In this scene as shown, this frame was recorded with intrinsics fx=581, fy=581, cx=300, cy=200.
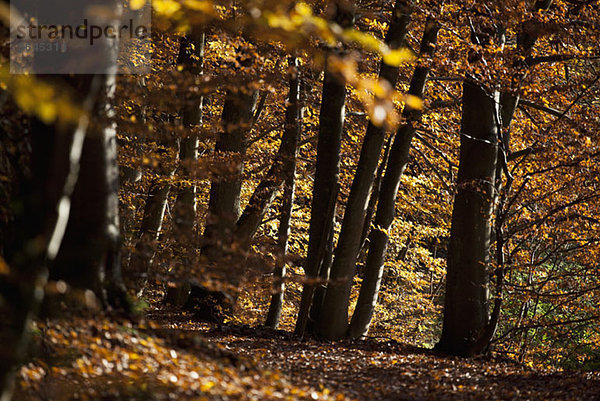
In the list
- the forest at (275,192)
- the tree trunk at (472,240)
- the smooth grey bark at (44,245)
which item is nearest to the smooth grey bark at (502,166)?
the forest at (275,192)

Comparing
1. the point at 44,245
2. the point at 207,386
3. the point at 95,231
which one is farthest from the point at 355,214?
the point at 44,245

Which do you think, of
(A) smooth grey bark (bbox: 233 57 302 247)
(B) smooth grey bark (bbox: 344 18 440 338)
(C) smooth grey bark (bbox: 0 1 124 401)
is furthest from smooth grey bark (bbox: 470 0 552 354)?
(C) smooth grey bark (bbox: 0 1 124 401)

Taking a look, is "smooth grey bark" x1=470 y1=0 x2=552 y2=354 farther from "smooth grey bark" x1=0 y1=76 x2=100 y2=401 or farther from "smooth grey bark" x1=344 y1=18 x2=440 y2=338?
"smooth grey bark" x1=0 y1=76 x2=100 y2=401

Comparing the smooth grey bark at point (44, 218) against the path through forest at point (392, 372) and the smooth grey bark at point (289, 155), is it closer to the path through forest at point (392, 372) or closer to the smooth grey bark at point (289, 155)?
the path through forest at point (392, 372)

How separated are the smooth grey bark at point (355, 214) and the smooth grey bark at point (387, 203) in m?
0.54

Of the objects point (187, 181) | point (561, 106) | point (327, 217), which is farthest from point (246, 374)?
point (561, 106)

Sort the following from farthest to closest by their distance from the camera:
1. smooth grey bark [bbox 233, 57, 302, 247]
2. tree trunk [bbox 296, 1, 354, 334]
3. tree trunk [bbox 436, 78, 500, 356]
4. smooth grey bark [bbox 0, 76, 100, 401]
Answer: smooth grey bark [bbox 233, 57, 302, 247] → tree trunk [bbox 296, 1, 354, 334] → tree trunk [bbox 436, 78, 500, 356] → smooth grey bark [bbox 0, 76, 100, 401]

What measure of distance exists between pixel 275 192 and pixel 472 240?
463 centimetres

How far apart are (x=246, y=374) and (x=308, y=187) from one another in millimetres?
12257

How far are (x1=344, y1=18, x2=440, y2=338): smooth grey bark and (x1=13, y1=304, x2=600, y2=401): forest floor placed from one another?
285cm

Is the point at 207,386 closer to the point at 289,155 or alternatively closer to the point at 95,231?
the point at 95,231

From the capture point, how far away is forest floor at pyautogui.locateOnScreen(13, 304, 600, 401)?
13.5ft

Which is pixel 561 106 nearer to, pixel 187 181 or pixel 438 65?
pixel 438 65

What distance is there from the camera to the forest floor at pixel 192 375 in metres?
4.13
